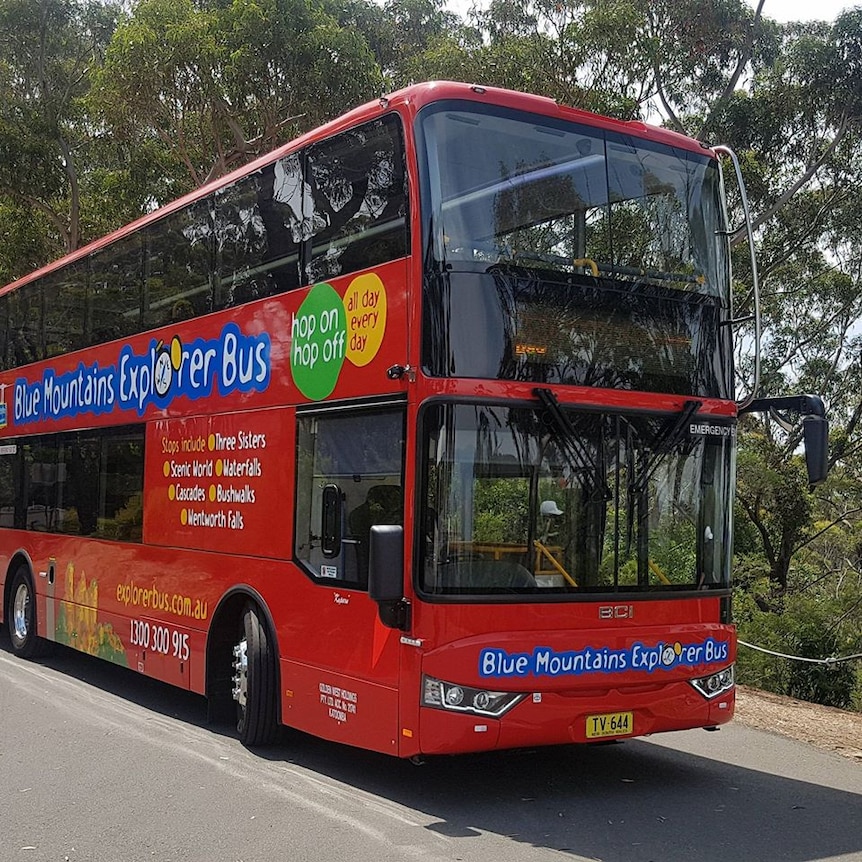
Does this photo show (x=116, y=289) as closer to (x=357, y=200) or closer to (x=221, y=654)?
(x=221, y=654)

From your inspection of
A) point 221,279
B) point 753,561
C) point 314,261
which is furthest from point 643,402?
point 753,561

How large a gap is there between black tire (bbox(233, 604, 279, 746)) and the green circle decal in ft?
5.99

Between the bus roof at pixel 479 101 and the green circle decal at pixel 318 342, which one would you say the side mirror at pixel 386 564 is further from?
the bus roof at pixel 479 101

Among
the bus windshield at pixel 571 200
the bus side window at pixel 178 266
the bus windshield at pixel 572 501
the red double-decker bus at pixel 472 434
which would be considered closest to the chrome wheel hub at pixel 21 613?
the bus side window at pixel 178 266

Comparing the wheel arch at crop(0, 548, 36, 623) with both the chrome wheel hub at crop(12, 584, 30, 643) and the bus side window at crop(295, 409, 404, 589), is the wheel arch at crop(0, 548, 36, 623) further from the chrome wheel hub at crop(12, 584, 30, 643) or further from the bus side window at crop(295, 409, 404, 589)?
the bus side window at crop(295, 409, 404, 589)

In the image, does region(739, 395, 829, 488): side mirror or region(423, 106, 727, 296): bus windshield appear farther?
region(739, 395, 829, 488): side mirror

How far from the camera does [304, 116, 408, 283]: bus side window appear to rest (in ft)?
25.0

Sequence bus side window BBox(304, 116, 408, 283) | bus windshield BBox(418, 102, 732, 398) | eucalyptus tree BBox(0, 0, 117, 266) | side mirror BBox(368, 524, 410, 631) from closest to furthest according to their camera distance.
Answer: side mirror BBox(368, 524, 410, 631) → bus windshield BBox(418, 102, 732, 398) → bus side window BBox(304, 116, 408, 283) → eucalyptus tree BBox(0, 0, 117, 266)

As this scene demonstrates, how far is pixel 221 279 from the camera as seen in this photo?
32.3 feet

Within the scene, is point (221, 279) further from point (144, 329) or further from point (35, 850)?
point (35, 850)

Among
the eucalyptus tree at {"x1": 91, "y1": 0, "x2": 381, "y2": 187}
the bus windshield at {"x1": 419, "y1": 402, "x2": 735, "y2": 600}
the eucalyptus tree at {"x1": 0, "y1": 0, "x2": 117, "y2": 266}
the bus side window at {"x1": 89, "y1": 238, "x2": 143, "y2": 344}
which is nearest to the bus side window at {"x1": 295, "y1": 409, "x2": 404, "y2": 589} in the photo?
the bus windshield at {"x1": 419, "y1": 402, "x2": 735, "y2": 600}

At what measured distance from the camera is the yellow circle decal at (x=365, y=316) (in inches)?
301

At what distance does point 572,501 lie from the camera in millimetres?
7391

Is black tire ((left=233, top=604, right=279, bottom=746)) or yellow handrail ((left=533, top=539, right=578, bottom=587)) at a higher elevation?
yellow handrail ((left=533, top=539, right=578, bottom=587))
